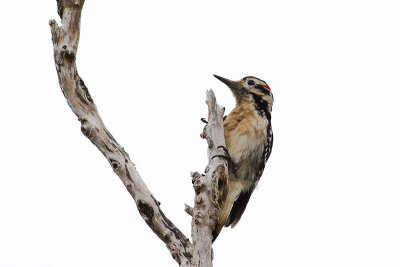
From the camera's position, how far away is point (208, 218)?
447cm

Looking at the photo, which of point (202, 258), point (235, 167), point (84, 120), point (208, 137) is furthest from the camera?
point (235, 167)

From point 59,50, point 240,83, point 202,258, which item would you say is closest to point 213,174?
point 202,258

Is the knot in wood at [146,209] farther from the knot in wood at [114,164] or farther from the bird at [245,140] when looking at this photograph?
the bird at [245,140]

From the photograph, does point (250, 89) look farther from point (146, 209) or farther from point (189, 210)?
point (146, 209)

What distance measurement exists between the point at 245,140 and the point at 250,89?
0.84 m

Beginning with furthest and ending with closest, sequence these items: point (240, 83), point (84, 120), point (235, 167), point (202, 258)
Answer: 1. point (240, 83)
2. point (235, 167)
3. point (84, 120)
4. point (202, 258)

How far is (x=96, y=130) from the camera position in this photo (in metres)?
4.59

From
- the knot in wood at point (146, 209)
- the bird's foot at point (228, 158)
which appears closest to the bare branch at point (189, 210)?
the knot in wood at point (146, 209)

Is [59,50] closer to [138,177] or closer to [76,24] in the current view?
[76,24]

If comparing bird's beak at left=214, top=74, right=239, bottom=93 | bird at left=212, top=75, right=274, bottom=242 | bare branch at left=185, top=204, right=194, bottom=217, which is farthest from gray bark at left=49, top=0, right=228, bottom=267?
bird's beak at left=214, top=74, right=239, bottom=93

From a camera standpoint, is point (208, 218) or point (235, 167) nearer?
point (208, 218)

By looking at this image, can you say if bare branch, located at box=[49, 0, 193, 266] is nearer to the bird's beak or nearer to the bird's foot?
the bird's foot

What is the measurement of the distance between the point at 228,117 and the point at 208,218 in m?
1.86

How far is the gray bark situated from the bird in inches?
38.8
